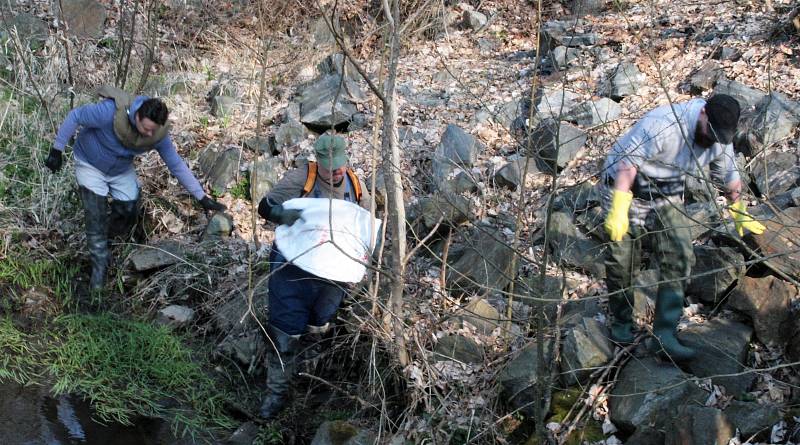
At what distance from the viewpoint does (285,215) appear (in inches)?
189

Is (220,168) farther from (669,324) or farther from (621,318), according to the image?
(669,324)

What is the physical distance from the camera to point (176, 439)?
17.7ft

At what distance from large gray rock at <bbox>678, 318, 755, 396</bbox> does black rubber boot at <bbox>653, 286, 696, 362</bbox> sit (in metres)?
0.11

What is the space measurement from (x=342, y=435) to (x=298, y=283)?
40.8 inches

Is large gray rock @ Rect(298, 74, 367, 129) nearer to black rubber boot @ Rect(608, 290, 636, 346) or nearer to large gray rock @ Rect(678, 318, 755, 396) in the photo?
black rubber boot @ Rect(608, 290, 636, 346)

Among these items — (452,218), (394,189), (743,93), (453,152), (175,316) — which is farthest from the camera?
(453,152)

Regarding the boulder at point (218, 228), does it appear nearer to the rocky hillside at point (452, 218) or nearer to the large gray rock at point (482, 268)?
the rocky hillside at point (452, 218)

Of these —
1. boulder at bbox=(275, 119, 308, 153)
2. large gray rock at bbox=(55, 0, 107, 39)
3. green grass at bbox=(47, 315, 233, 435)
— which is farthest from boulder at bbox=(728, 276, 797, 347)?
large gray rock at bbox=(55, 0, 107, 39)

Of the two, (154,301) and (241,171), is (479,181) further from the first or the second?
(154,301)

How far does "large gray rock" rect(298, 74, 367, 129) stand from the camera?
8383 millimetres

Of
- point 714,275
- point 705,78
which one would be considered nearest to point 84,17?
point 705,78

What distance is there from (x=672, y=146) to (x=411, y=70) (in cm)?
570

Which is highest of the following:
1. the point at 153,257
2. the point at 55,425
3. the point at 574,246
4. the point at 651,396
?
the point at 574,246

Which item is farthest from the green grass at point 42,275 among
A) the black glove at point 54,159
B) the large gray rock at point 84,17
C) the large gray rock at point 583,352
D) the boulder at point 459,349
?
the large gray rock at point 583,352
